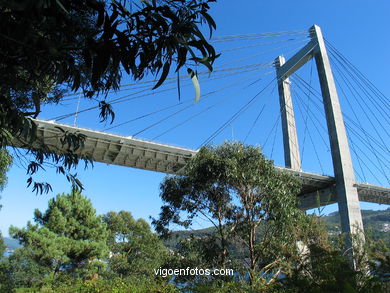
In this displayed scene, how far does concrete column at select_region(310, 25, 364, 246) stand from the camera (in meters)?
19.4

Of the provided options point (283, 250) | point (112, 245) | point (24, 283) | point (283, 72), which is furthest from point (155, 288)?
point (283, 72)

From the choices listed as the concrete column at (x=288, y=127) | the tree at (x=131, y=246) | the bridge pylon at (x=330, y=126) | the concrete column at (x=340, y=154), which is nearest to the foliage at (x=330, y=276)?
the bridge pylon at (x=330, y=126)

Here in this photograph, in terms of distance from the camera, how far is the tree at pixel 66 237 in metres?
16.2

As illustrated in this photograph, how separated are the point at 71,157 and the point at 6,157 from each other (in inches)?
262

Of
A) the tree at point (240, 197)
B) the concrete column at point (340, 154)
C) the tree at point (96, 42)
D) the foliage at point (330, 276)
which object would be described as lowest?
the foliage at point (330, 276)

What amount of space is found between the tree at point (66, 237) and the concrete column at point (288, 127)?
13.7 metres

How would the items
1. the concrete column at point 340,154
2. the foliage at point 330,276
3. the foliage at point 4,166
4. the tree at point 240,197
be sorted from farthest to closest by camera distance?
the concrete column at point 340,154 < the tree at point 240,197 < the foliage at point 4,166 < the foliage at point 330,276

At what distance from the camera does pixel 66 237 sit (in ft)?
55.7

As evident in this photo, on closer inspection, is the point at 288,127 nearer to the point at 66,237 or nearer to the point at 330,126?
the point at 330,126

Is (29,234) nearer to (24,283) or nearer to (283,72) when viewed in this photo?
(24,283)

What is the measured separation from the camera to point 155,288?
633 centimetres

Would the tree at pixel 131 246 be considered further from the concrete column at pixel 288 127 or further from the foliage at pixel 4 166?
the foliage at pixel 4 166

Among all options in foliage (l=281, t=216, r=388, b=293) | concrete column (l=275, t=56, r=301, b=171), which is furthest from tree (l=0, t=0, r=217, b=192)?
concrete column (l=275, t=56, r=301, b=171)

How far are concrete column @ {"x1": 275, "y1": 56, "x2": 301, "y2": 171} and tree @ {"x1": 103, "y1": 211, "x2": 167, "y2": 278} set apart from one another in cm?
1159
